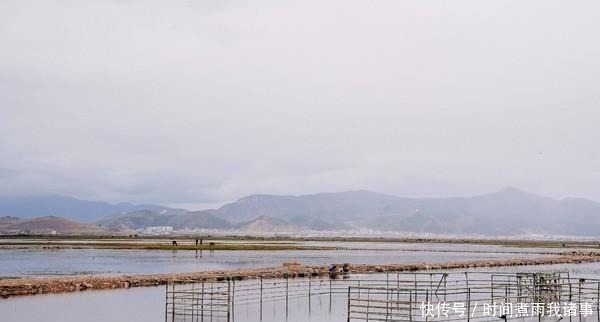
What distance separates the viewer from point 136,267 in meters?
65.3

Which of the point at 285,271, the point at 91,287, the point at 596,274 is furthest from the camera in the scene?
the point at 596,274

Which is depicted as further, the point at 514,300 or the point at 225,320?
the point at 514,300

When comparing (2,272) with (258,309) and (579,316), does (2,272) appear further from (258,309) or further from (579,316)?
(579,316)

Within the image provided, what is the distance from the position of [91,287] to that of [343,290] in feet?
53.2

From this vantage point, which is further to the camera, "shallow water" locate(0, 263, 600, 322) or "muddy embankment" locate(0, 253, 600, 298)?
"muddy embankment" locate(0, 253, 600, 298)

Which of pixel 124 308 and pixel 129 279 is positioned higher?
pixel 129 279

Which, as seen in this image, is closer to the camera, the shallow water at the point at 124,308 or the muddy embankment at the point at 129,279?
the shallow water at the point at 124,308

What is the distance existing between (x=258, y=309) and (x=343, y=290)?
10863mm

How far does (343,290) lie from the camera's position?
44.5m

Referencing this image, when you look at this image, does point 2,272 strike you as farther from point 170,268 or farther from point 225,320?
point 225,320

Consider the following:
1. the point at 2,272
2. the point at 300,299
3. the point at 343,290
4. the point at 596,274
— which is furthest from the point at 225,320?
the point at 596,274

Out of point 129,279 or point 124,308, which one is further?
point 129,279

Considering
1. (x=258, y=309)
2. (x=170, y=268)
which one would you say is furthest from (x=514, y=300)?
(x=170, y=268)

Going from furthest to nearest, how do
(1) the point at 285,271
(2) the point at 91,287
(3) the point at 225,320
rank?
(1) the point at 285,271 → (2) the point at 91,287 → (3) the point at 225,320
